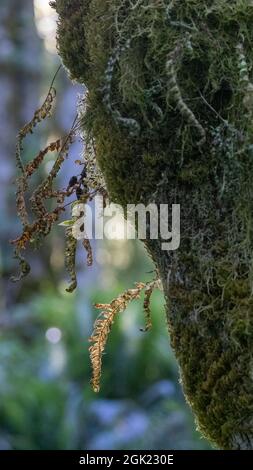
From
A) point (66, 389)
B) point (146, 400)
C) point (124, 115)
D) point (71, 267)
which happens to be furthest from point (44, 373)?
point (124, 115)

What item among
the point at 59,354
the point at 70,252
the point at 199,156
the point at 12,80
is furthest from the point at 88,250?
the point at 12,80

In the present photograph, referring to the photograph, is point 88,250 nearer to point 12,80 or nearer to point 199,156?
point 199,156

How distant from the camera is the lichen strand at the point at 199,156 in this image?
1207 millimetres

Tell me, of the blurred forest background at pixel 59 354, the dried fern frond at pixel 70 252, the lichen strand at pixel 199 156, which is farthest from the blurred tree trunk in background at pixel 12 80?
the lichen strand at pixel 199 156

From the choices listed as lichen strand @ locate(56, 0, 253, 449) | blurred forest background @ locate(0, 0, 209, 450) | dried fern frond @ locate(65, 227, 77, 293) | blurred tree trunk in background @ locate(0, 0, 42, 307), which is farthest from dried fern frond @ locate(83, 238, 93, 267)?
blurred tree trunk in background @ locate(0, 0, 42, 307)

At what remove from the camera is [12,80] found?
27.7ft

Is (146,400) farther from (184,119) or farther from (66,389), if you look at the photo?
(184,119)

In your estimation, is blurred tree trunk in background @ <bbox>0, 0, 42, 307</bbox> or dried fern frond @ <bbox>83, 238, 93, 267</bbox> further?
blurred tree trunk in background @ <bbox>0, 0, 42, 307</bbox>

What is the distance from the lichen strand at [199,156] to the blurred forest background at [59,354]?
222cm

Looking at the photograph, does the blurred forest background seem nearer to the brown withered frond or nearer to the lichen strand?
the brown withered frond

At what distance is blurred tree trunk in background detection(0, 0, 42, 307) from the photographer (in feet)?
26.1

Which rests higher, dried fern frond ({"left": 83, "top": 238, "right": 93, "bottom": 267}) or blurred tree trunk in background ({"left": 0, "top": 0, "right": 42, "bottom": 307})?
blurred tree trunk in background ({"left": 0, "top": 0, "right": 42, "bottom": 307})

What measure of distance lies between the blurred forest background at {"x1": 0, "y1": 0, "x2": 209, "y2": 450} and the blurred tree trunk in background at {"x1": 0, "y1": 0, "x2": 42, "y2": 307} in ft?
0.04

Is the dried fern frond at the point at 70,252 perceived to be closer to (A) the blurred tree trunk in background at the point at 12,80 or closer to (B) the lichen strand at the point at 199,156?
(B) the lichen strand at the point at 199,156
